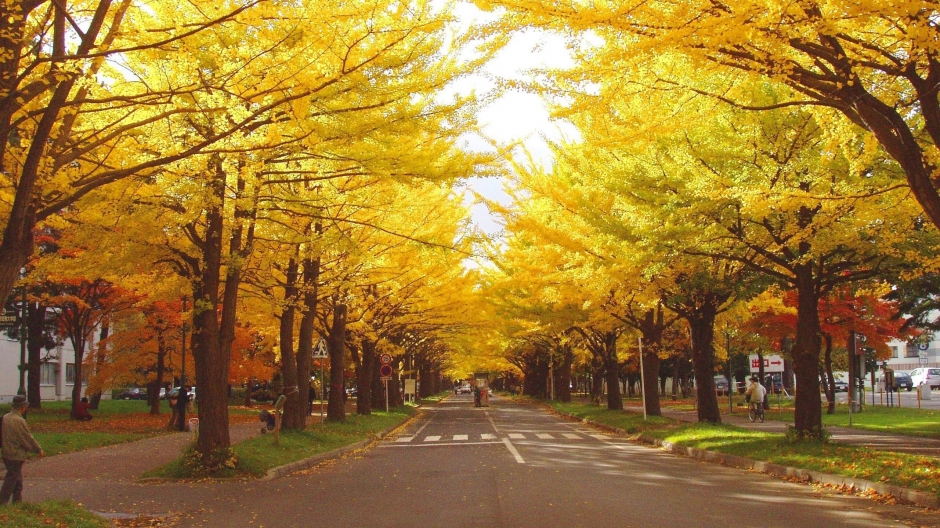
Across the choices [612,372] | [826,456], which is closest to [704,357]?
[826,456]

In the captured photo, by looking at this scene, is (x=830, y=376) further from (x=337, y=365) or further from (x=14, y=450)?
(x=14, y=450)

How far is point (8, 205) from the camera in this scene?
403 inches

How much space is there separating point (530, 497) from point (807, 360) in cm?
807

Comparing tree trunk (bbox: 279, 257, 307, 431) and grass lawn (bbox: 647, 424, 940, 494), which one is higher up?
tree trunk (bbox: 279, 257, 307, 431)

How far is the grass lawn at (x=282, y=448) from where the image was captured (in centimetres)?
1466

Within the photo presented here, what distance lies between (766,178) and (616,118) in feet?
9.05

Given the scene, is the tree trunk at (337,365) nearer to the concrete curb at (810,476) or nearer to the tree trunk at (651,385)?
the tree trunk at (651,385)

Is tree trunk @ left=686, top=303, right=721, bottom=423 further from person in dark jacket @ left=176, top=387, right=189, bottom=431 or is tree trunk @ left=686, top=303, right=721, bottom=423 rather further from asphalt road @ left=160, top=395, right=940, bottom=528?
person in dark jacket @ left=176, top=387, right=189, bottom=431

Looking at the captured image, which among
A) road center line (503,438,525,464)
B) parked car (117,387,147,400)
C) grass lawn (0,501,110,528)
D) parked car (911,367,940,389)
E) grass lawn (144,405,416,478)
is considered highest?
grass lawn (0,501,110,528)

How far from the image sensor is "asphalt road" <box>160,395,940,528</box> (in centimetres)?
947

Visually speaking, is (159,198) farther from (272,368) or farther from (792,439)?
(272,368)

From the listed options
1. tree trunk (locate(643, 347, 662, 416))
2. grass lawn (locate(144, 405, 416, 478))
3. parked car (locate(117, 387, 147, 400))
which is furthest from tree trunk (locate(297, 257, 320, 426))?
parked car (locate(117, 387, 147, 400))

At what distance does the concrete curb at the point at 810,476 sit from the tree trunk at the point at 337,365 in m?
12.3

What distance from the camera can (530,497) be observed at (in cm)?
1128
